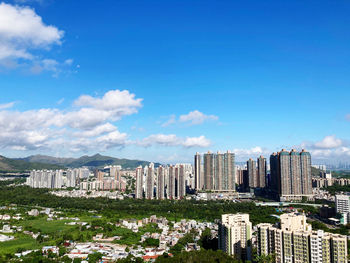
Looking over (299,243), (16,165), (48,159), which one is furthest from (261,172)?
(48,159)

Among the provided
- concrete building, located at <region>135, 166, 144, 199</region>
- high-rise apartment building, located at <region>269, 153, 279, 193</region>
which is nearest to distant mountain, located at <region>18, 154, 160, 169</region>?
concrete building, located at <region>135, 166, 144, 199</region>

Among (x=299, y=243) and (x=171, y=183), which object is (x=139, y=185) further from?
(x=299, y=243)

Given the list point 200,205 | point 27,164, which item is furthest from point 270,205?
point 27,164

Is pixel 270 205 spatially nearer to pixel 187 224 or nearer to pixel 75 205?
pixel 187 224

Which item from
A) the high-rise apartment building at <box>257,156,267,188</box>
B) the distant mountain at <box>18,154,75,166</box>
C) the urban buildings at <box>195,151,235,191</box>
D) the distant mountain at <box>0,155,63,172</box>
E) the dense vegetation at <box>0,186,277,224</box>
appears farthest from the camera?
the distant mountain at <box>18,154,75,166</box>

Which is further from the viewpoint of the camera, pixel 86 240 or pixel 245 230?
pixel 86 240

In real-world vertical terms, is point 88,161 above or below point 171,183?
above

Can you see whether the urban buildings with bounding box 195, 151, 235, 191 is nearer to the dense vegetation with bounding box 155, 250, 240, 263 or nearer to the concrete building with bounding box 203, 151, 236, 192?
the concrete building with bounding box 203, 151, 236, 192
